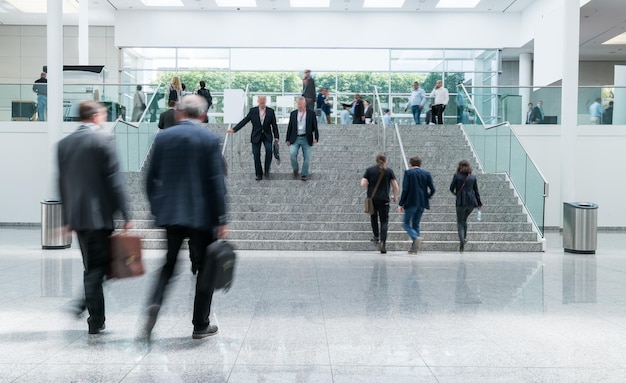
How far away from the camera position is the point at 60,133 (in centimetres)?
1596

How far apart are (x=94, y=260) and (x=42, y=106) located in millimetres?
15424

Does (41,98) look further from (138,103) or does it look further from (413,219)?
(413,219)

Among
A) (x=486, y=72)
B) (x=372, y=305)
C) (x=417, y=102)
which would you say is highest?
(x=486, y=72)

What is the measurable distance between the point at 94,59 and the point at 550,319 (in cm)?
2853

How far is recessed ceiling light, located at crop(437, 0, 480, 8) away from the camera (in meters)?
28.1

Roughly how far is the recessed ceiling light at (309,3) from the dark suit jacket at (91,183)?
24.1 metres

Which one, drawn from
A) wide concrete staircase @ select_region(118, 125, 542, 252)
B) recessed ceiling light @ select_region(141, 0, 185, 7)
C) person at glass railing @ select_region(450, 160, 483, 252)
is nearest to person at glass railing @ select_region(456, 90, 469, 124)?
wide concrete staircase @ select_region(118, 125, 542, 252)

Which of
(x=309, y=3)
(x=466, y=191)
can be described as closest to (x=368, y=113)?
(x=309, y=3)

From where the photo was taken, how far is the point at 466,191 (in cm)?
1264

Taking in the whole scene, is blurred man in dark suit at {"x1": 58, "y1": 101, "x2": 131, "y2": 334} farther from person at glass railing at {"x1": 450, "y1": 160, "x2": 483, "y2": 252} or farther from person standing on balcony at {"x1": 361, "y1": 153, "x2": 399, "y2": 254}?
person at glass railing at {"x1": 450, "y1": 160, "x2": 483, "y2": 252}

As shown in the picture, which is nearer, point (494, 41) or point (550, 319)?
point (550, 319)

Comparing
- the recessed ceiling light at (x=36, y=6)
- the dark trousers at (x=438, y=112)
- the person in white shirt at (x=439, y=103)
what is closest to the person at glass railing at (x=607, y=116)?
the person in white shirt at (x=439, y=103)

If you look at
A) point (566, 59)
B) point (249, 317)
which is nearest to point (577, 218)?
point (566, 59)

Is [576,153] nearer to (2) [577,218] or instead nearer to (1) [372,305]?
(2) [577,218]
